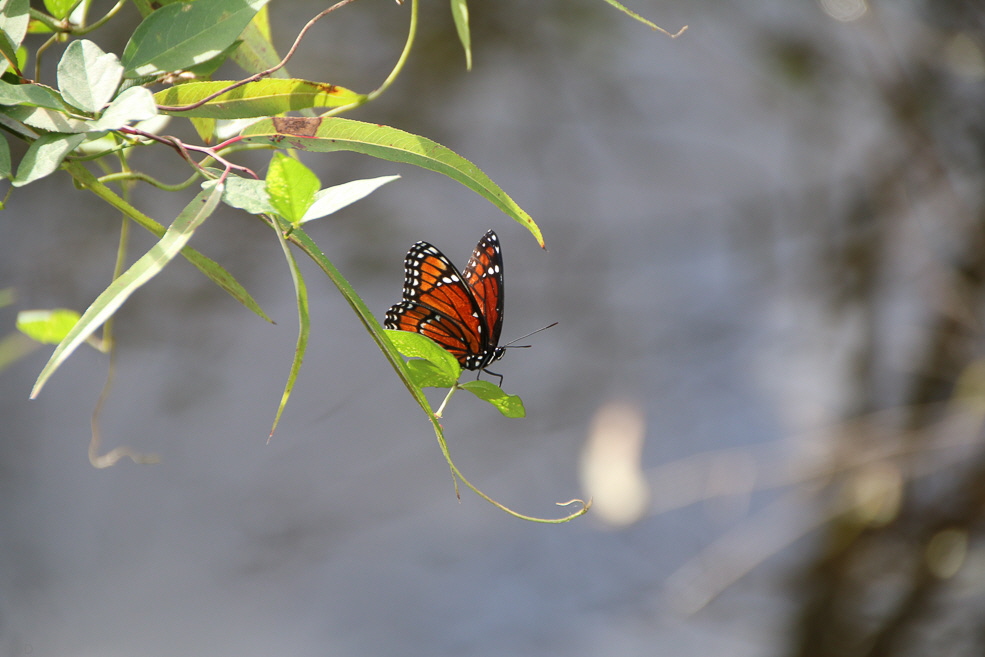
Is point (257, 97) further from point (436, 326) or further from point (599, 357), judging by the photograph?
point (599, 357)

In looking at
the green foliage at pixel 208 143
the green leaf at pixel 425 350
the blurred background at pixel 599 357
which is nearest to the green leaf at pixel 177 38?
the green foliage at pixel 208 143

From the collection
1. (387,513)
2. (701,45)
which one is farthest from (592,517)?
(701,45)

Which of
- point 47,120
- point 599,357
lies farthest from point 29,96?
point 599,357

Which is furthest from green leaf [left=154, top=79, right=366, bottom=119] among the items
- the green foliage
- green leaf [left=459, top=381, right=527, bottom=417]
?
green leaf [left=459, top=381, right=527, bottom=417]

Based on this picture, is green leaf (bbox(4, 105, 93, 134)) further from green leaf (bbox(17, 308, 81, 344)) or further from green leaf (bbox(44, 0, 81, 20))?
green leaf (bbox(17, 308, 81, 344))

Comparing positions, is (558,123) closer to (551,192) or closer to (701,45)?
(551,192)

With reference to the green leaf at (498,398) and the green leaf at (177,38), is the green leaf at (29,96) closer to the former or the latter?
the green leaf at (177,38)
